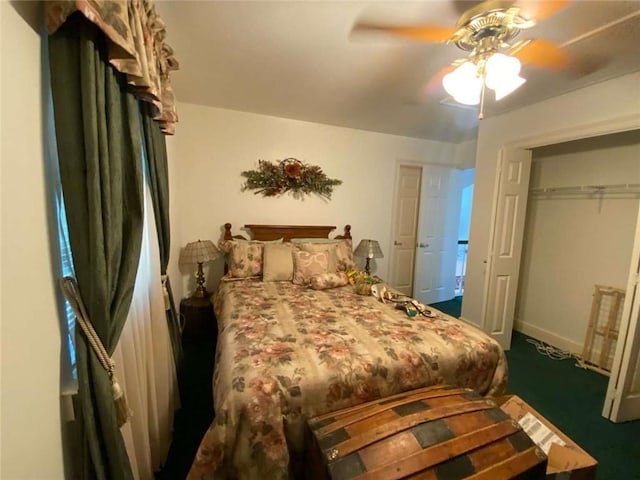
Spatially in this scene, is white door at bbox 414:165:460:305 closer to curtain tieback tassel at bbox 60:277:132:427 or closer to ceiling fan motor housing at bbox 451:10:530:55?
ceiling fan motor housing at bbox 451:10:530:55

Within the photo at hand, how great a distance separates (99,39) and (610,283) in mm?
3949

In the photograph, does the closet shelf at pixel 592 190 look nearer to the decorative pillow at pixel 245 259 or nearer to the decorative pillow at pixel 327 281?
the decorative pillow at pixel 327 281

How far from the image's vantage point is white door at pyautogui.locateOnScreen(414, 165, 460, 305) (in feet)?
13.1

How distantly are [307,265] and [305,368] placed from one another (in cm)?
142

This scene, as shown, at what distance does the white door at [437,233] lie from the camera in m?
3.99

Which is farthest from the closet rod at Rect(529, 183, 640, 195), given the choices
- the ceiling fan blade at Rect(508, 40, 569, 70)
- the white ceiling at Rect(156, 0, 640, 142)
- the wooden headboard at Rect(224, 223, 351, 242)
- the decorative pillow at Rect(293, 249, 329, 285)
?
the decorative pillow at Rect(293, 249, 329, 285)

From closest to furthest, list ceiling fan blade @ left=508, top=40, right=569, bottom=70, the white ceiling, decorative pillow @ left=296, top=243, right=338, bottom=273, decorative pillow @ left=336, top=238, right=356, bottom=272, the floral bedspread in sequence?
the floral bedspread → the white ceiling → ceiling fan blade @ left=508, top=40, right=569, bottom=70 → decorative pillow @ left=296, top=243, right=338, bottom=273 → decorative pillow @ left=336, top=238, right=356, bottom=272

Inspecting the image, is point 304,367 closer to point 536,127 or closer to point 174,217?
point 174,217

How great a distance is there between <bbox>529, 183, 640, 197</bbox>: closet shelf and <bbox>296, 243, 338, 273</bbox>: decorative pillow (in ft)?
7.86

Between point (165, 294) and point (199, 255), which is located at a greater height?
point (199, 255)

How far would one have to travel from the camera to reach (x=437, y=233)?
4.11 metres

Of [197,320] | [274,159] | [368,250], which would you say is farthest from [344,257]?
[197,320]

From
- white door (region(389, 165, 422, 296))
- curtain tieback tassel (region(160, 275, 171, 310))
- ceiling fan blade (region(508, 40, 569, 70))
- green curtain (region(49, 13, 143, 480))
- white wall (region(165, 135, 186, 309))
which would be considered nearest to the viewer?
green curtain (region(49, 13, 143, 480))

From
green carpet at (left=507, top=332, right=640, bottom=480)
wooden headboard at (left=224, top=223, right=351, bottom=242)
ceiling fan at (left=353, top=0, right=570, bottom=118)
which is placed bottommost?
green carpet at (left=507, top=332, right=640, bottom=480)
